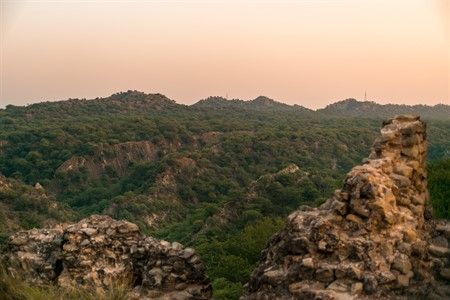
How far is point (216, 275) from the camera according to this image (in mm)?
19422

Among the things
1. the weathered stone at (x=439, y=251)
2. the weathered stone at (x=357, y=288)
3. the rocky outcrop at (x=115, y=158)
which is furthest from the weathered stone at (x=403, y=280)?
the rocky outcrop at (x=115, y=158)

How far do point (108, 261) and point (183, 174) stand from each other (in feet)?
→ 172

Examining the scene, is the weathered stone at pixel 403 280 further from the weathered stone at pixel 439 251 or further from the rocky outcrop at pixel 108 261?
the rocky outcrop at pixel 108 261

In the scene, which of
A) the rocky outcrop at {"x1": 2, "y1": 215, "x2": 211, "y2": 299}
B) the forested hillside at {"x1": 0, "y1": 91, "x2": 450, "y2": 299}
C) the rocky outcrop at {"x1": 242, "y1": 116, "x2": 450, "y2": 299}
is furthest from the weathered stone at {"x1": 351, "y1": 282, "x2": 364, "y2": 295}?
the forested hillside at {"x1": 0, "y1": 91, "x2": 450, "y2": 299}

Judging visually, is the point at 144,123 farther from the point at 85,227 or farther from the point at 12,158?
the point at 85,227

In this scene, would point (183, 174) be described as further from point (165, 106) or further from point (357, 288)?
point (165, 106)

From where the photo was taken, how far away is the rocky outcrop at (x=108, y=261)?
297 inches

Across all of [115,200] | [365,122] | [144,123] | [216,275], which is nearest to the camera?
[216,275]

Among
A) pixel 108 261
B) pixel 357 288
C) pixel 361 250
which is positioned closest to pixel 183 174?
pixel 108 261

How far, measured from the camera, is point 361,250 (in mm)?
6082

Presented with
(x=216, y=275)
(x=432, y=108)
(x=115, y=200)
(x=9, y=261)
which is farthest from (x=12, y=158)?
(x=432, y=108)

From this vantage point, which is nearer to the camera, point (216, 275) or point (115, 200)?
point (216, 275)

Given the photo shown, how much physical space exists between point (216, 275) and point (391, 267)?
1387cm

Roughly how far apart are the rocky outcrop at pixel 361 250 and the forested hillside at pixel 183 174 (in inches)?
427
